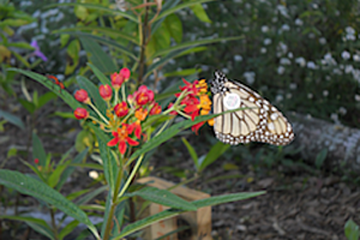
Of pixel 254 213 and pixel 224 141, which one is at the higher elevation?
pixel 224 141

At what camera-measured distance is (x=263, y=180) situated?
2396 mm

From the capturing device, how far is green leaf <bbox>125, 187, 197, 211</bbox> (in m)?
0.56

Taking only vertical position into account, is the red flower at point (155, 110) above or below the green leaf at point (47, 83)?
below

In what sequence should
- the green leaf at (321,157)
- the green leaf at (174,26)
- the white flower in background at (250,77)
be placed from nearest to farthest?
the green leaf at (174,26)
the green leaf at (321,157)
the white flower in background at (250,77)

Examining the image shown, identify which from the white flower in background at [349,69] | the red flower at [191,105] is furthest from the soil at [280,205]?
the red flower at [191,105]

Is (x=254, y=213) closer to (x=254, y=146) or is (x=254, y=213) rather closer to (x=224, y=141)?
(x=254, y=146)

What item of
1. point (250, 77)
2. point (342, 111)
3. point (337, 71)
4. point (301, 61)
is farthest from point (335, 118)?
point (250, 77)

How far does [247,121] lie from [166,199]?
1.94ft

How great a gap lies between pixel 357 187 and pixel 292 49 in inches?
47.8

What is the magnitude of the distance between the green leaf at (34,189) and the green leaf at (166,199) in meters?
0.11

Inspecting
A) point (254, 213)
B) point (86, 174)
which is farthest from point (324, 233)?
point (86, 174)

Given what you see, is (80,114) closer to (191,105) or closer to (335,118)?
(191,105)

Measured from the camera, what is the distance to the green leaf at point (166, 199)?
561mm

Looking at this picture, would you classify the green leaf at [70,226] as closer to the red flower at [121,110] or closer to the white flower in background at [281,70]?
the red flower at [121,110]
